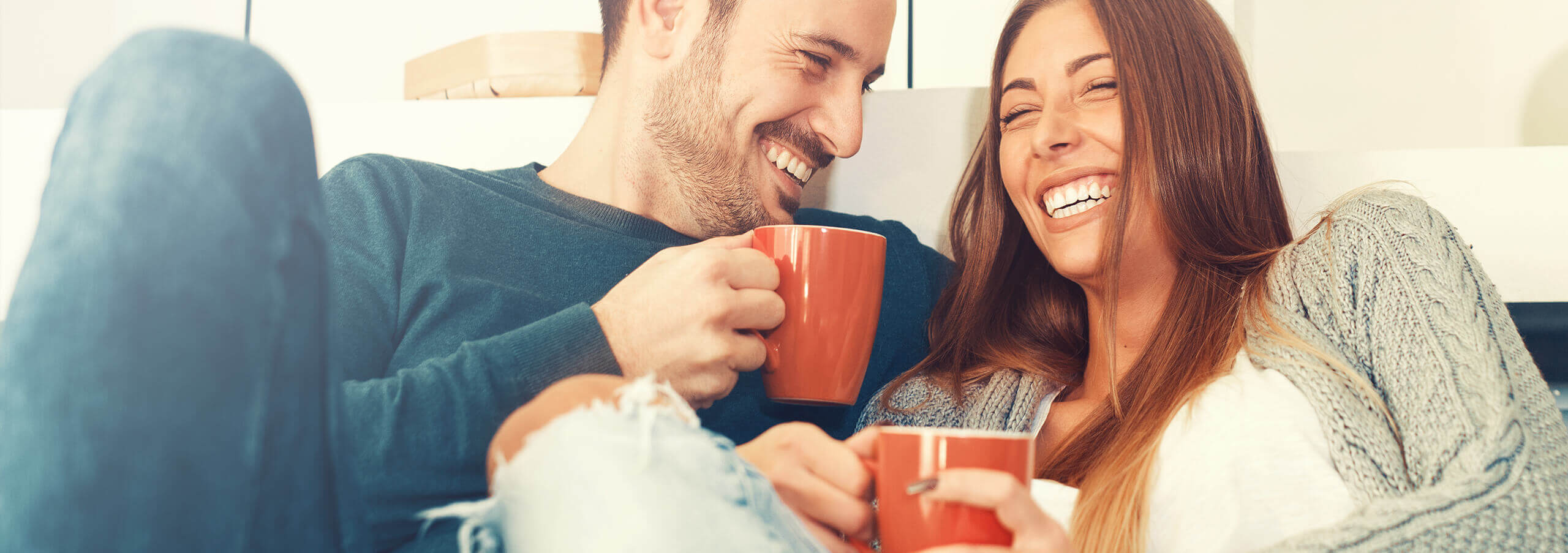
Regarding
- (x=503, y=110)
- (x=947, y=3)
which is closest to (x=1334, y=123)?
(x=947, y=3)

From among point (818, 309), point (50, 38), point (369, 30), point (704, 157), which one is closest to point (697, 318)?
point (818, 309)

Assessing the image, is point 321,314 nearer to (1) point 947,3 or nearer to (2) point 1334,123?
(1) point 947,3

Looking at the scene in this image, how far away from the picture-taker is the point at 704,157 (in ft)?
3.47

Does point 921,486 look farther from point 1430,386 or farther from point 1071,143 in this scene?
point 1071,143

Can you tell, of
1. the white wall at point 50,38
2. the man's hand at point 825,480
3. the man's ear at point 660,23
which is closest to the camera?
the man's hand at point 825,480

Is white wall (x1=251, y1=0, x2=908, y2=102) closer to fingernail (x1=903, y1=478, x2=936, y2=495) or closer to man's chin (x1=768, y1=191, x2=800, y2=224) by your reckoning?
man's chin (x1=768, y1=191, x2=800, y2=224)

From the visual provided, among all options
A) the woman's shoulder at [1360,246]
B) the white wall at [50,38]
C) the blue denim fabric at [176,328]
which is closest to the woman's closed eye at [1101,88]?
the woman's shoulder at [1360,246]

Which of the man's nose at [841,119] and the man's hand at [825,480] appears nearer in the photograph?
the man's hand at [825,480]

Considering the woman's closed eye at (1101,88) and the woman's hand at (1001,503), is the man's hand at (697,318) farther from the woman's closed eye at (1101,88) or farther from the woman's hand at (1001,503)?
the woman's closed eye at (1101,88)

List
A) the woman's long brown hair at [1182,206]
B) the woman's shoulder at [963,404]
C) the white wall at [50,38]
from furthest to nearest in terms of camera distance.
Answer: the white wall at [50,38] < the woman's shoulder at [963,404] < the woman's long brown hair at [1182,206]

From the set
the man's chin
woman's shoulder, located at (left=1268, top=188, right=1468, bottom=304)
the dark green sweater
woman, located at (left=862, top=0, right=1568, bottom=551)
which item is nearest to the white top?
woman, located at (left=862, top=0, right=1568, bottom=551)

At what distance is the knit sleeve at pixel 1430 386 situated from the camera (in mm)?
607

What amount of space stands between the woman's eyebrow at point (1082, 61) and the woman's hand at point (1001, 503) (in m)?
0.67

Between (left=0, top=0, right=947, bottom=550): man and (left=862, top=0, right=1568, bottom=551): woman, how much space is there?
158 mm
